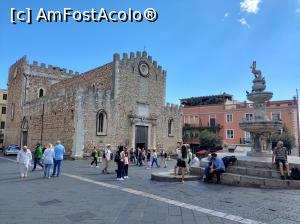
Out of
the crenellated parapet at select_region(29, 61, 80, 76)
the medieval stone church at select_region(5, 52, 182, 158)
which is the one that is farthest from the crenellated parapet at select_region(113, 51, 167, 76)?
the crenellated parapet at select_region(29, 61, 80, 76)

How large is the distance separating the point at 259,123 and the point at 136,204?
6.56 m

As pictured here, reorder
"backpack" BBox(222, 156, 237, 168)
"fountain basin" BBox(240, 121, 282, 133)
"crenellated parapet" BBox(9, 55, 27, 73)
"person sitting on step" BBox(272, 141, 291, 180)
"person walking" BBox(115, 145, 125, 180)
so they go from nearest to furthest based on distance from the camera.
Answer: "person sitting on step" BBox(272, 141, 291, 180) → "backpack" BBox(222, 156, 237, 168) → "fountain basin" BBox(240, 121, 282, 133) → "person walking" BBox(115, 145, 125, 180) → "crenellated parapet" BBox(9, 55, 27, 73)

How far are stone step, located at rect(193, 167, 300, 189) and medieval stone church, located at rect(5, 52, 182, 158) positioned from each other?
14.5 m

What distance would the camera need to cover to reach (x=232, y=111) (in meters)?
41.5

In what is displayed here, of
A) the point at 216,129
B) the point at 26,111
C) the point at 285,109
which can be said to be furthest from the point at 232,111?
the point at 26,111

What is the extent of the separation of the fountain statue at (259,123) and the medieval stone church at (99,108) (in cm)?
1405

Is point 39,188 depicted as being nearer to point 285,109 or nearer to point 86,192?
point 86,192

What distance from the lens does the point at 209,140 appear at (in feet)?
133

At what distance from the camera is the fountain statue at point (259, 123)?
1093 centimetres

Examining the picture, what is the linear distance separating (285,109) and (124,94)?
24515 millimetres

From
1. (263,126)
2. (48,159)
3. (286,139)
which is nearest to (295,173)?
(263,126)

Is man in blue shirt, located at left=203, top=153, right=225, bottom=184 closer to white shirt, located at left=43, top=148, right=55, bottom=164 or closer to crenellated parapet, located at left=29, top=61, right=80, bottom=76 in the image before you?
white shirt, located at left=43, top=148, right=55, bottom=164

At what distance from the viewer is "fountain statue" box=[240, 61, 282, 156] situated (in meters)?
10.9

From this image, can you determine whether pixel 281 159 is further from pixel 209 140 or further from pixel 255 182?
pixel 209 140
